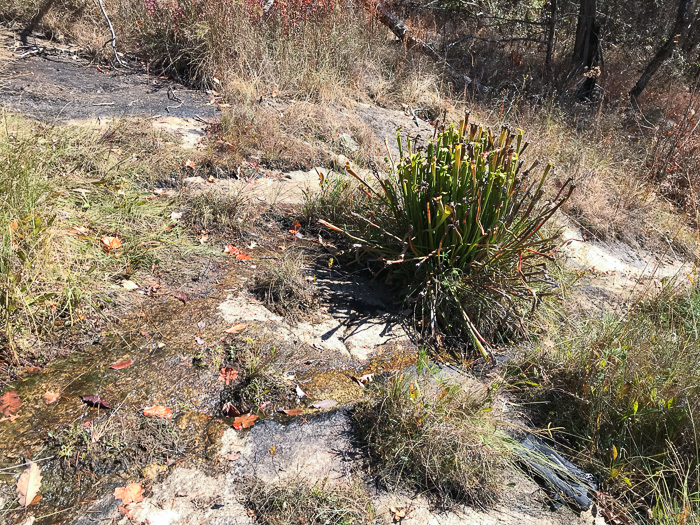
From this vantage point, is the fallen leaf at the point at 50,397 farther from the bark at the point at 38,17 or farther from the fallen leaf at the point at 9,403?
the bark at the point at 38,17

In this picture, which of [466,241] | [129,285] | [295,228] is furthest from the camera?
[295,228]

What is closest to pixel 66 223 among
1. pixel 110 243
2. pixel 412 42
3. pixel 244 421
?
pixel 110 243

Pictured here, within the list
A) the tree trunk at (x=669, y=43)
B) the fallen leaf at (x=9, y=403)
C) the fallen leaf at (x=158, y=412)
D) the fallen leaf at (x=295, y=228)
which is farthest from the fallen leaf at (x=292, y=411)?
the tree trunk at (x=669, y=43)

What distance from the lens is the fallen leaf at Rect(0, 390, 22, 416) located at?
2334 millimetres

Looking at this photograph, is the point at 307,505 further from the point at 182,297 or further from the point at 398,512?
the point at 182,297

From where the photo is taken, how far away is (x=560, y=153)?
6.46 m

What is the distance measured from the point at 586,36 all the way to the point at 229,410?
9.28m

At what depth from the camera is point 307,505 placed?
84.6 inches

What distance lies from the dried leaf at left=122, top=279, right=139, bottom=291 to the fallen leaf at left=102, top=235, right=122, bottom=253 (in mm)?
268

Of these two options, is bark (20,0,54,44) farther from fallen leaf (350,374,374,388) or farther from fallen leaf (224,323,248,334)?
fallen leaf (350,374,374,388)

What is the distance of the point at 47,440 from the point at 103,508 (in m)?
0.45

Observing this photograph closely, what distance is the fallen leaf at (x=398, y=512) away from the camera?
2240 millimetres

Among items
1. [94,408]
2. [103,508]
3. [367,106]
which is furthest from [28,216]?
[367,106]

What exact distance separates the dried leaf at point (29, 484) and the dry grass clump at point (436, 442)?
4.85 feet
